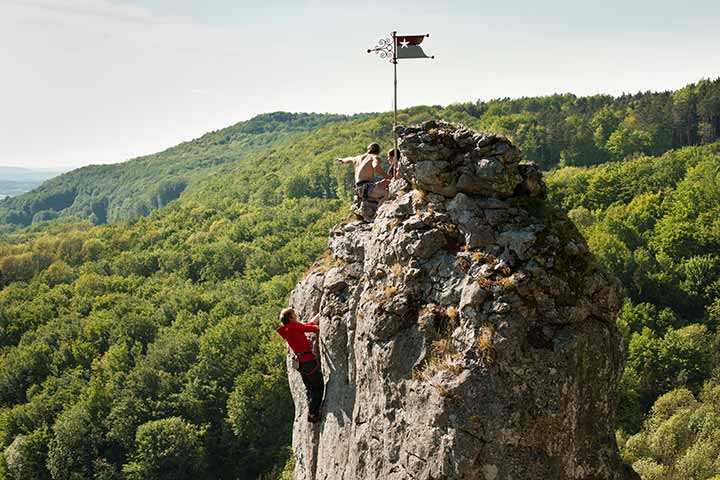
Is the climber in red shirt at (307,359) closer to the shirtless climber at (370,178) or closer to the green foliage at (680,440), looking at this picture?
the shirtless climber at (370,178)

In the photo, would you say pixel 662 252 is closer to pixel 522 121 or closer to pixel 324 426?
pixel 324 426

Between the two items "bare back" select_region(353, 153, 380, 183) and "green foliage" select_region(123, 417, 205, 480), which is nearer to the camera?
"bare back" select_region(353, 153, 380, 183)

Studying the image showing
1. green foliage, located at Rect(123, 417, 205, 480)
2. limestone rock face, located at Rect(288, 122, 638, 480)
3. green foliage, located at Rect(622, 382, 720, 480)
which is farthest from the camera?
green foliage, located at Rect(123, 417, 205, 480)

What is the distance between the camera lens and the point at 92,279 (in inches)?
3563

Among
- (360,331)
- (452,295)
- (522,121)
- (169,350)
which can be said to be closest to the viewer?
(452,295)

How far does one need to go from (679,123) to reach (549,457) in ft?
435

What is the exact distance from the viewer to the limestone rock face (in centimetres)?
994

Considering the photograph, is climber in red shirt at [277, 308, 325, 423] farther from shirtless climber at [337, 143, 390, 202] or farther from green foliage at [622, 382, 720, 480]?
green foliage at [622, 382, 720, 480]

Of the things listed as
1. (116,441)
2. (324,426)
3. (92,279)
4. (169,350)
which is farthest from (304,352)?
(92,279)

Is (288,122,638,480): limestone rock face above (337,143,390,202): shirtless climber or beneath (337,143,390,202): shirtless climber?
beneath

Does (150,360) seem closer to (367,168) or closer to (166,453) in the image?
(166,453)

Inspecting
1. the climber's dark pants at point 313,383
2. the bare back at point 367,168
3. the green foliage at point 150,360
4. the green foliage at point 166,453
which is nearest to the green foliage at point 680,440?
the climber's dark pants at point 313,383

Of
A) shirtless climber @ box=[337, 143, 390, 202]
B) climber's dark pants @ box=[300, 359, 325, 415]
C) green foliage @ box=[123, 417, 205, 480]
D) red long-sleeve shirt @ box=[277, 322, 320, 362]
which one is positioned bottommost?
green foliage @ box=[123, 417, 205, 480]

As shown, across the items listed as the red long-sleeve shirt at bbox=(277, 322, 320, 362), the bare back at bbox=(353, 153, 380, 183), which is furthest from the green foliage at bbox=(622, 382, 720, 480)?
the bare back at bbox=(353, 153, 380, 183)
